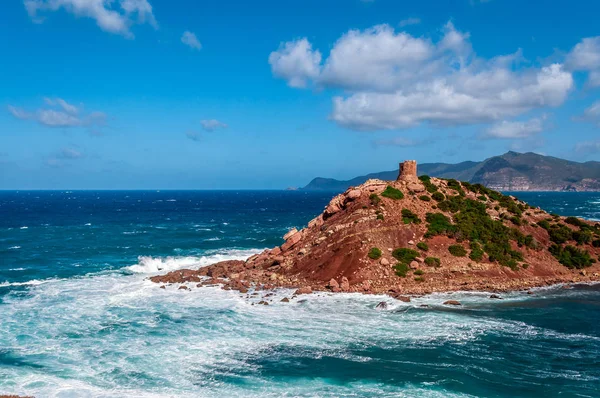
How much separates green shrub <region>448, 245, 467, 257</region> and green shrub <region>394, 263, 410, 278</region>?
5.73m

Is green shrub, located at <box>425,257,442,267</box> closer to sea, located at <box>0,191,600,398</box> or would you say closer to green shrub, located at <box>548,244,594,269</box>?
sea, located at <box>0,191,600,398</box>

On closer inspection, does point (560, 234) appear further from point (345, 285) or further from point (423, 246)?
point (345, 285)

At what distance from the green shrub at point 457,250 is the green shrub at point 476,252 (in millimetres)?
745

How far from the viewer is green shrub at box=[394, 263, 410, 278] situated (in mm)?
42719

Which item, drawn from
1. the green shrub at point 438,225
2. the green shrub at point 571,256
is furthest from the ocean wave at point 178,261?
the green shrub at point 571,256

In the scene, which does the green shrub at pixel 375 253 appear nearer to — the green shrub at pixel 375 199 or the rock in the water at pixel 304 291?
the rock in the water at pixel 304 291

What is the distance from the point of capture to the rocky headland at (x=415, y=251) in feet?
140

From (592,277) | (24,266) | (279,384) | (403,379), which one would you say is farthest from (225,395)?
(24,266)

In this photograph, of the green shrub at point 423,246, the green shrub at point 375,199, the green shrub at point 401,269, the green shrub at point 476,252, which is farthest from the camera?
the green shrub at point 375,199

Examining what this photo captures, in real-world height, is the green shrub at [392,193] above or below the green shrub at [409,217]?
above

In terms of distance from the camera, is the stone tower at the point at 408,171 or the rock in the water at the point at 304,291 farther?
the stone tower at the point at 408,171

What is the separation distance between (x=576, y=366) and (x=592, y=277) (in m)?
24.4

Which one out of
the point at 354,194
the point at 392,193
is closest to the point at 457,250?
the point at 392,193

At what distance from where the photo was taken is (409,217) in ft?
166
